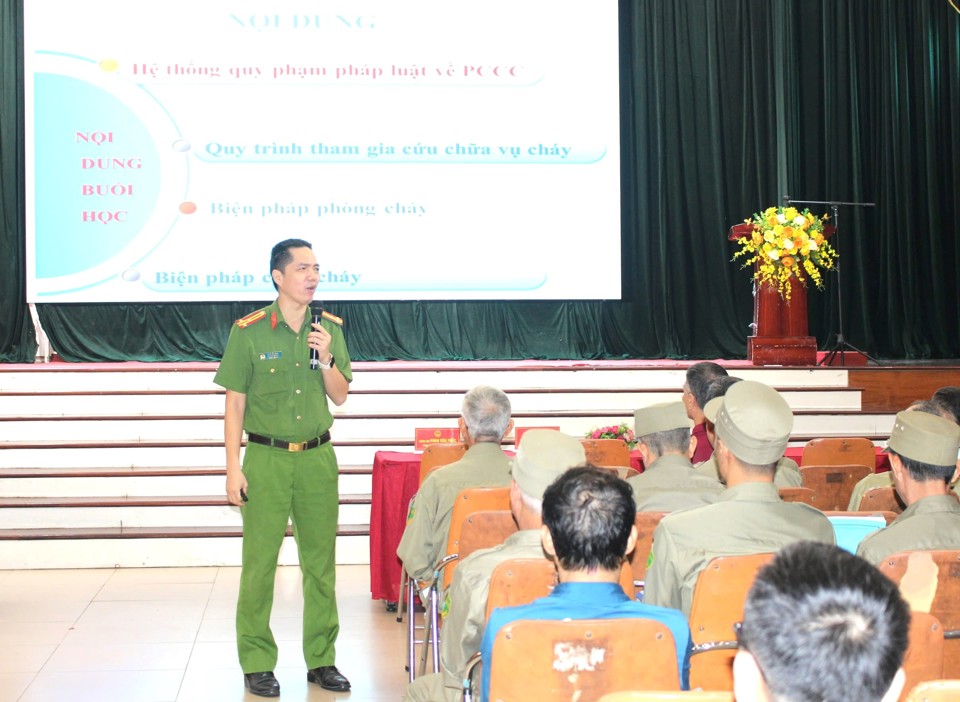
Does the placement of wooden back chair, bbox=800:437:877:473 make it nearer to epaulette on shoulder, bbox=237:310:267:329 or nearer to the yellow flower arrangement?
epaulette on shoulder, bbox=237:310:267:329

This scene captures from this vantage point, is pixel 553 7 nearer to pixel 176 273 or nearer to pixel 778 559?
pixel 176 273

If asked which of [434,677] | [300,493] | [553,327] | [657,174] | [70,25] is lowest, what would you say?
[434,677]

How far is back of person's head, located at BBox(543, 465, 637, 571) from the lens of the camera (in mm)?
2064

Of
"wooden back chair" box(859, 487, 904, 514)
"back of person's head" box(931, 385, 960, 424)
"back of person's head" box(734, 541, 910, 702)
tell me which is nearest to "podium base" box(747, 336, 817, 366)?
"back of person's head" box(931, 385, 960, 424)

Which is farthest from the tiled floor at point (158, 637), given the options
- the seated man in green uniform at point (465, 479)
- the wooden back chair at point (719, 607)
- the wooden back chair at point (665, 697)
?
the wooden back chair at point (665, 697)

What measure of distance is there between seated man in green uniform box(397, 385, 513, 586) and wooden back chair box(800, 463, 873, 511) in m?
1.32

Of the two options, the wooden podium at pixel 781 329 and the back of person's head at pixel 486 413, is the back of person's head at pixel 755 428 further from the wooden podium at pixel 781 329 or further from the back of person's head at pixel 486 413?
the wooden podium at pixel 781 329

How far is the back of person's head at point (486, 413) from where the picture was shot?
12.6 feet

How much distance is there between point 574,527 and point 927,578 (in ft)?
2.01

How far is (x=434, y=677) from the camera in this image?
8.75 feet

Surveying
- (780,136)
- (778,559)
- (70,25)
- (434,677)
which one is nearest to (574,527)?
(434,677)

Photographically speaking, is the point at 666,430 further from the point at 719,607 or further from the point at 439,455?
the point at 439,455

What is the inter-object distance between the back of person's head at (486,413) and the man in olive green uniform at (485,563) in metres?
1.12

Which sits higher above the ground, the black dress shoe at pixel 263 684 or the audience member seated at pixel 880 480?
the audience member seated at pixel 880 480
